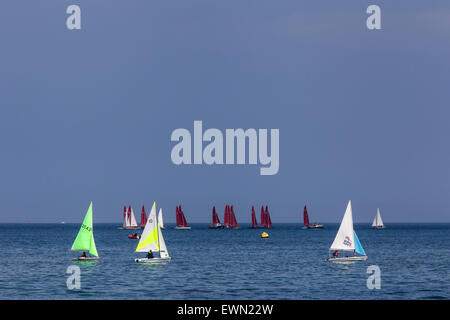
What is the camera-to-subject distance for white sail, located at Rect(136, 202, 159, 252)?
8988cm

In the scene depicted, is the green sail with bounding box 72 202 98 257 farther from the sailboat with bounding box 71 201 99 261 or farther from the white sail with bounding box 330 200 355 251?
the white sail with bounding box 330 200 355 251

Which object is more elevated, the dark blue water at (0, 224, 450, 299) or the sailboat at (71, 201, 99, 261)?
the sailboat at (71, 201, 99, 261)

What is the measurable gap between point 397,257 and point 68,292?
6952 centimetres

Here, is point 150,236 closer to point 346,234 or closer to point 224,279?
point 224,279

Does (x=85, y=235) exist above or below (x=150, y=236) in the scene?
above

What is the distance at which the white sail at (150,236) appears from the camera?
89875 mm

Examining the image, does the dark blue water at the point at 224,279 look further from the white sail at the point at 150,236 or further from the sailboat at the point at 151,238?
the white sail at the point at 150,236

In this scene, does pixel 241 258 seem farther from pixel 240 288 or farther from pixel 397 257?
pixel 240 288

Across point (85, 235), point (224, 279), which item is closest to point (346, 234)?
point (224, 279)

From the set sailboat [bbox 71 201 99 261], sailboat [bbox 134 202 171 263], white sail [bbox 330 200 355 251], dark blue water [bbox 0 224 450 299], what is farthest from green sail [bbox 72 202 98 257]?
white sail [bbox 330 200 355 251]

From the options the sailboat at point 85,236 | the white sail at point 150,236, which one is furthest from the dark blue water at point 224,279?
the sailboat at point 85,236

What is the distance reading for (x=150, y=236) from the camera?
90938 mm
